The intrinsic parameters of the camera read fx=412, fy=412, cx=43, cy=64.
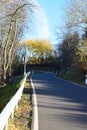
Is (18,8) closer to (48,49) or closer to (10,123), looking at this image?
Result: (10,123)

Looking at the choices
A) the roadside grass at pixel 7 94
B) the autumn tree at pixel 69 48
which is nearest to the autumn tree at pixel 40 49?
the autumn tree at pixel 69 48

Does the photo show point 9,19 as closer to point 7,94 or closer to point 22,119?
point 7,94

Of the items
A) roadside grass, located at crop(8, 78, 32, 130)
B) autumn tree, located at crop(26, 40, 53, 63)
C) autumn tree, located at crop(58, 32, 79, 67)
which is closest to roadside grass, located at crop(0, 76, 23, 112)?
roadside grass, located at crop(8, 78, 32, 130)

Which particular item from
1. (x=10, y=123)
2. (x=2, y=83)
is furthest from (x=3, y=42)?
(x=10, y=123)

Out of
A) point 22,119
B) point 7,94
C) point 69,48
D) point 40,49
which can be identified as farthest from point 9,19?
point 40,49

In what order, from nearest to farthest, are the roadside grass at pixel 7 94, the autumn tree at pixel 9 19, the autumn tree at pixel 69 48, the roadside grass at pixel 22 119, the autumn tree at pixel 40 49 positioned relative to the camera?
the roadside grass at pixel 22 119
the roadside grass at pixel 7 94
the autumn tree at pixel 9 19
the autumn tree at pixel 69 48
the autumn tree at pixel 40 49

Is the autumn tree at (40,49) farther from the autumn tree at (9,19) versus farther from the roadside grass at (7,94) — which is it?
the roadside grass at (7,94)

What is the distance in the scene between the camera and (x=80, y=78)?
52.0 m

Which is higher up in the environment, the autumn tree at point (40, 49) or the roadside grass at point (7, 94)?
the autumn tree at point (40, 49)

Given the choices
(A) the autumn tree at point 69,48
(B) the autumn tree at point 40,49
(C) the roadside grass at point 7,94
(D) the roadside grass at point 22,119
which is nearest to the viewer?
(D) the roadside grass at point 22,119

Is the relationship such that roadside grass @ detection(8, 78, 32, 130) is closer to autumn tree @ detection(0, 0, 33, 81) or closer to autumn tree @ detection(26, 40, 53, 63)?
autumn tree @ detection(0, 0, 33, 81)

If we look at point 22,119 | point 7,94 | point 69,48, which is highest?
point 69,48

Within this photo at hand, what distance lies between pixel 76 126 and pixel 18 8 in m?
36.1

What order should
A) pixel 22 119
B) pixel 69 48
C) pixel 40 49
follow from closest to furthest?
pixel 22 119 → pixel 69 48 → pixel 40 49
